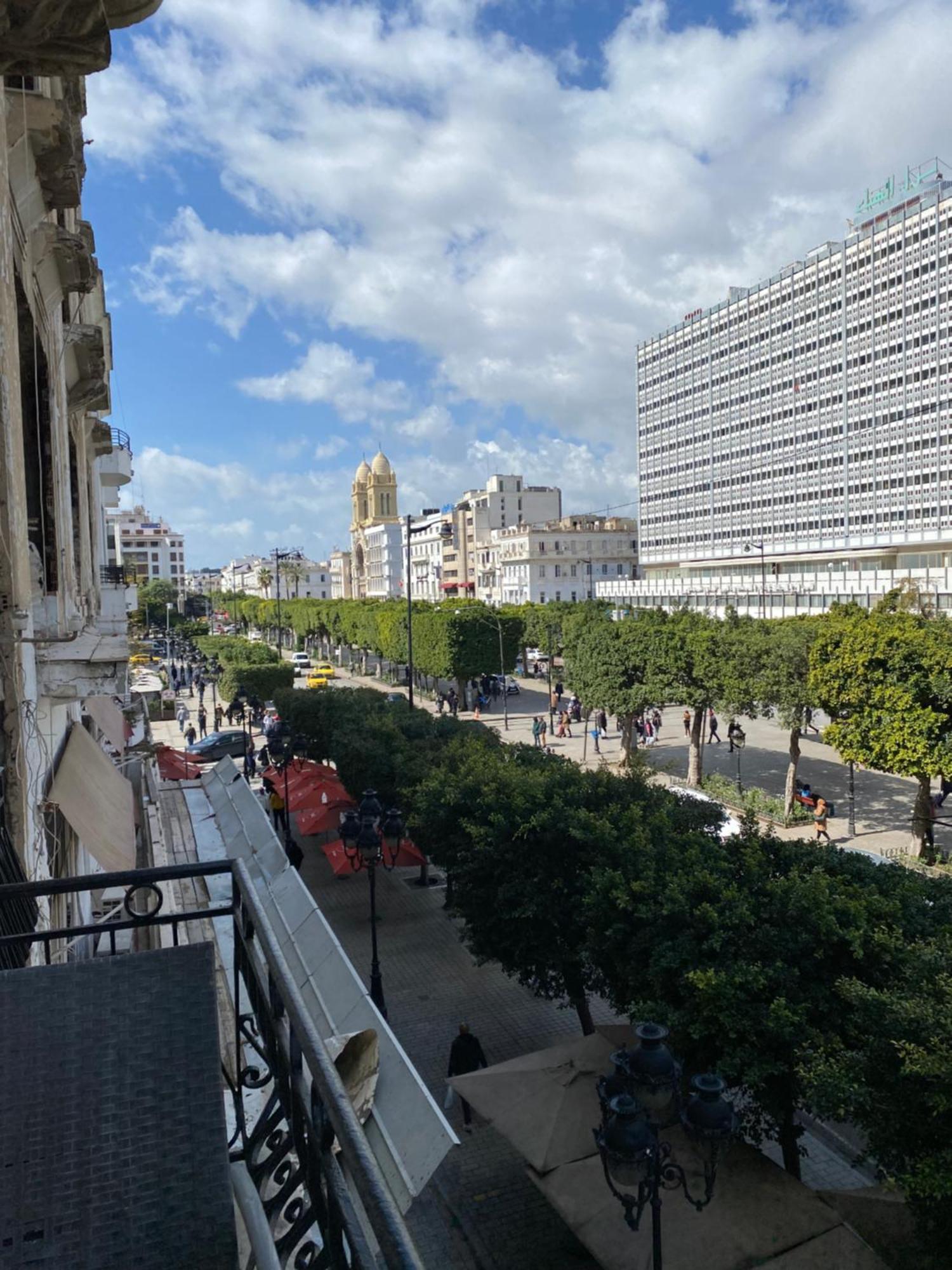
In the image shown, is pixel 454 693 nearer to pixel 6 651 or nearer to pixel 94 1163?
pixel 6 651

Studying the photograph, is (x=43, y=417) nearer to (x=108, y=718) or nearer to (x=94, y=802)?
(x=94, y=802)

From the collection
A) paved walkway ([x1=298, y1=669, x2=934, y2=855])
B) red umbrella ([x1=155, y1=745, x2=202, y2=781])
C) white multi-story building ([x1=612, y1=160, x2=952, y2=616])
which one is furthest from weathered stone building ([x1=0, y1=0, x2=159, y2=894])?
white multi-story building ([x1=612, y1=160, x2=952, y2=616])

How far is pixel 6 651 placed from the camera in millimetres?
5551

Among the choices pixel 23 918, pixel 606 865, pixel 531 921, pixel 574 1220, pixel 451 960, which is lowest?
pixel 451 960

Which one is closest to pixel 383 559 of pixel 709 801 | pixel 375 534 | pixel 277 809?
pixel 375 534

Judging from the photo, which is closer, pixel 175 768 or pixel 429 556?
pixel 175 768

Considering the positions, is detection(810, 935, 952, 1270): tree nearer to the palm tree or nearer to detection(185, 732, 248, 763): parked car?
detection(185, 732, 248, 763): parked car

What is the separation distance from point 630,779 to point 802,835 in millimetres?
11690

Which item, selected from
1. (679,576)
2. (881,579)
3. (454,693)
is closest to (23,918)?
(454,693)

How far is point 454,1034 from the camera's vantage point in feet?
43.2

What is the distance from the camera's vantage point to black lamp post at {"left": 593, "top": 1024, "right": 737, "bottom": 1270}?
5.39 metres

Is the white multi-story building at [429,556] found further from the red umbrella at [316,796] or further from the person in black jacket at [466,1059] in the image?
the person in black jacket at [466,1059]

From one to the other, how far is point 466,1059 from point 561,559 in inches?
3147

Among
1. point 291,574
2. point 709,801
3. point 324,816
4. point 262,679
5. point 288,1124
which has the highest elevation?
point 291,574
